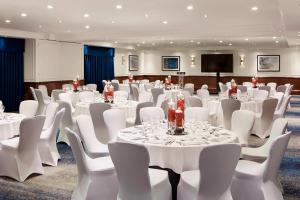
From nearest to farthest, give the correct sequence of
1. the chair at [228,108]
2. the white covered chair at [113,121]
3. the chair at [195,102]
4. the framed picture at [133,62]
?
the white covered chair at [113,121] < the chair at [228,108] < the chair at [195,102] < the framed picture at [133,62]

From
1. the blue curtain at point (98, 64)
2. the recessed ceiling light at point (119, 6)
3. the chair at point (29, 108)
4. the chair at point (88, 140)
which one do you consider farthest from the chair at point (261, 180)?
the blue curtain at point (98, 64)

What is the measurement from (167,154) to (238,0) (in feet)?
16.2

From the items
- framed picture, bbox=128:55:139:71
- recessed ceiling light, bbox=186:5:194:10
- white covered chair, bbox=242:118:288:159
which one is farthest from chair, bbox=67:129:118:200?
framed picture, bbox=128:55:139:71

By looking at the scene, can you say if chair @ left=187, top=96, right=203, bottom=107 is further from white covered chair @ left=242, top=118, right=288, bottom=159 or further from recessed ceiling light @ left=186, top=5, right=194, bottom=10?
white covered chair @ left=242, top=118, right=288, bottom=159

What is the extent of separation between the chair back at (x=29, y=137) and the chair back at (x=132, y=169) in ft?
7.34

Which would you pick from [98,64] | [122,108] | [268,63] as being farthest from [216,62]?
[122,108]

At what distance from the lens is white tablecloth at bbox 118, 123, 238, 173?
388 cm

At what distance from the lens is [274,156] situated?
147 inches

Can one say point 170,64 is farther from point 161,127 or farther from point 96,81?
point 161,127

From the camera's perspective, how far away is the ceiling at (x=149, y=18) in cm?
Answer: 823

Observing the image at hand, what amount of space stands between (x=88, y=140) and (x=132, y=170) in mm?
1838

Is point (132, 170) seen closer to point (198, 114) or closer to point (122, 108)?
point (198, 114)

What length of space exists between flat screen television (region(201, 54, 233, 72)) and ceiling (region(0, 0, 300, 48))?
8.34m

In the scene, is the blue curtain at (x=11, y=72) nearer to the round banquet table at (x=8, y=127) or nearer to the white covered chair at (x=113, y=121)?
the round banquet table at (x=8, y=127)
